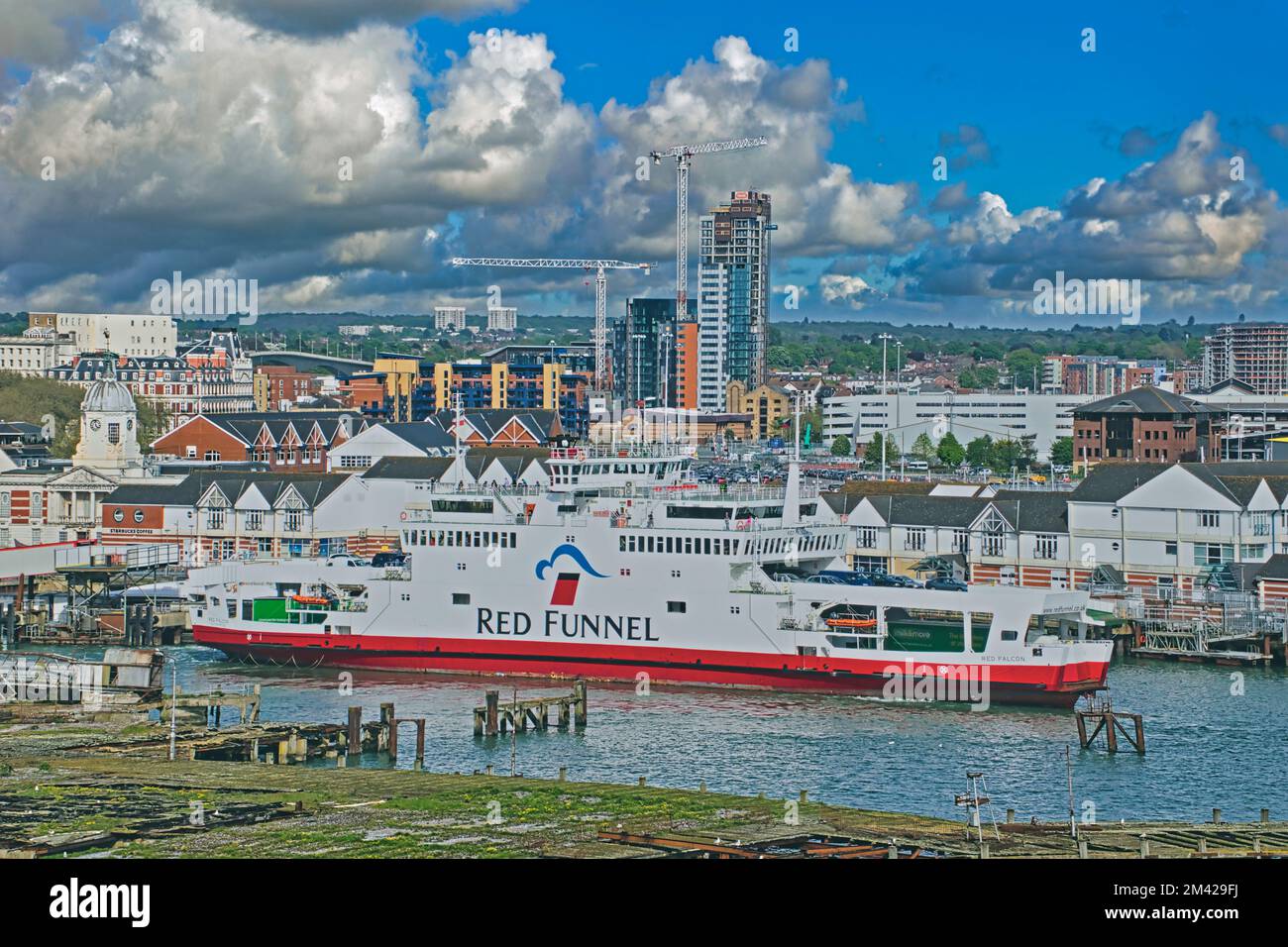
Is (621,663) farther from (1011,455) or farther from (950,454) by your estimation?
(1011,455)

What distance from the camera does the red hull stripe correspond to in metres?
44.9

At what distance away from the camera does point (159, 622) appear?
199 feet

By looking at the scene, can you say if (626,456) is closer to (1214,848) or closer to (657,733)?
(657,733)

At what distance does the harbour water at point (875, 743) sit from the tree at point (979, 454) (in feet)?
273

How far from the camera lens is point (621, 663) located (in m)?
49.9

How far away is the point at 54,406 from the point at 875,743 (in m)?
102

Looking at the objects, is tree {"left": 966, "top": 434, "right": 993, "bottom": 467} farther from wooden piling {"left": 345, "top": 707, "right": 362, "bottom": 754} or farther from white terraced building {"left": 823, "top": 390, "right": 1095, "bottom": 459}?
wooden piling {"left": 345, "top": 707, "right": 362, "bottom": 754}

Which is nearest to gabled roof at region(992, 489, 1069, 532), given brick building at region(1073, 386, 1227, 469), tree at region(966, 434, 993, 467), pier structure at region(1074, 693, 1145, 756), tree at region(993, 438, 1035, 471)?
pier structure at region(1074, 693, 1145, 756)

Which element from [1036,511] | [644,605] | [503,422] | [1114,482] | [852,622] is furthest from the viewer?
[503,422]

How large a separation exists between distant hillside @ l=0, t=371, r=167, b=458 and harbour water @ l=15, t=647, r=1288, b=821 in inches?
2781

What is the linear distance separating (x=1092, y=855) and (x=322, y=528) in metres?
49.9

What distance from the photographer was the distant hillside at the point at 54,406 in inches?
4747
